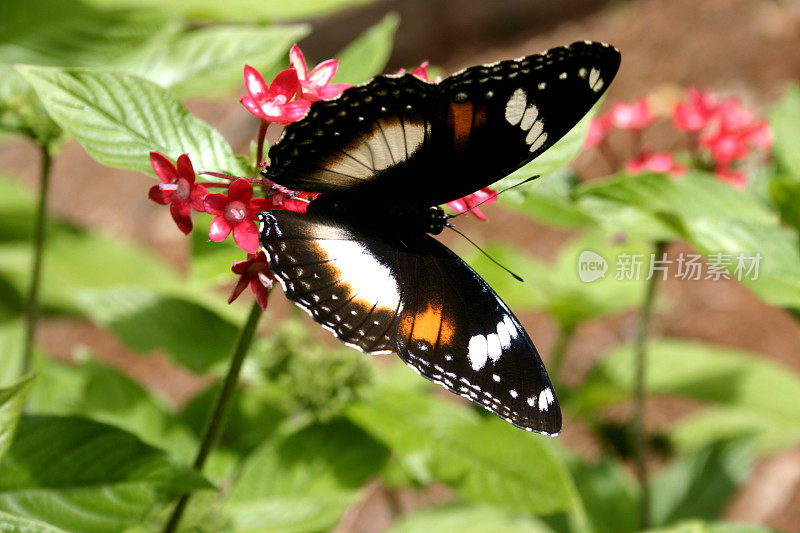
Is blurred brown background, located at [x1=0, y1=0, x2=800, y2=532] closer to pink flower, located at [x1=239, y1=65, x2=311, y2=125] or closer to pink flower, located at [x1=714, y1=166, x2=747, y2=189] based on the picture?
pink flower, located at [x1=714, y1=166, x2=747, y2=189]

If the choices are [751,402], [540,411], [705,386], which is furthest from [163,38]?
[751,402]

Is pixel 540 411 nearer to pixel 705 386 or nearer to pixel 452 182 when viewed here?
pixel 452 182

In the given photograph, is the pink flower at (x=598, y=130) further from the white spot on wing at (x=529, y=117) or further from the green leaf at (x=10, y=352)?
the green leaf at (x=10, y=352)

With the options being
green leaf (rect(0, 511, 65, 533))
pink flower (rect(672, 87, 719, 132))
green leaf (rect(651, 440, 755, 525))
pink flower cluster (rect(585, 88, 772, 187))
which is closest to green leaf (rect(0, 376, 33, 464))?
green leaf (rect(0, 511, 65, 533))

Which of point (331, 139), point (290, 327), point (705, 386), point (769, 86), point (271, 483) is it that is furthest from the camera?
point (769, 86)

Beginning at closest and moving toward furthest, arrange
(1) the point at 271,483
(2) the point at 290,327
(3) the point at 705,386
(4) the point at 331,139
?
(4) the point at 331,139
(1) the point at 271,483
(2) the point at 290,327
(3) the point at 705,386

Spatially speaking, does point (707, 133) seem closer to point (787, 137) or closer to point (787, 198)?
point (787, 137)

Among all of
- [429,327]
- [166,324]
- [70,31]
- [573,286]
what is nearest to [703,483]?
[573,286]
